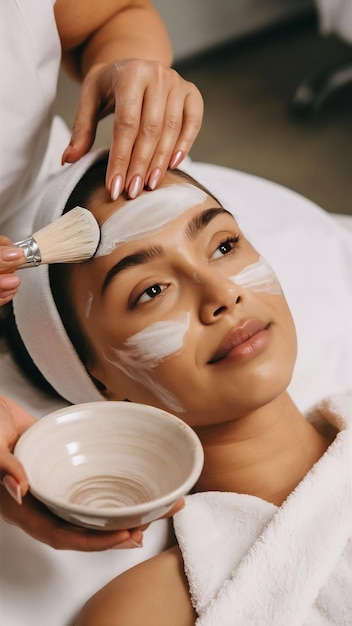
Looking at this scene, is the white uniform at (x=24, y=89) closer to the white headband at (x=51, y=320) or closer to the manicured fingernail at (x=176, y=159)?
the white headband at (x=51, y=320)

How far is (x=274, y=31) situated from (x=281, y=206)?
209cm

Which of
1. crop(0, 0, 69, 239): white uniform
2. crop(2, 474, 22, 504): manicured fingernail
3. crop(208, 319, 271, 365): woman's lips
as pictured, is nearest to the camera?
crop(2, 474, 22, 504): manicured fingernail

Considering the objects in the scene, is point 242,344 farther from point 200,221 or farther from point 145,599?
point 145,599

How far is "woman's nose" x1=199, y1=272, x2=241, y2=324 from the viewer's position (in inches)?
43.1

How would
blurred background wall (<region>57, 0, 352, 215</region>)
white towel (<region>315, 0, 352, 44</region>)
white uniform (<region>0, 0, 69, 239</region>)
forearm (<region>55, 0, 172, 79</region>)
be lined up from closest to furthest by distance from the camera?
1. white uniform (<region>0, 0, 69, 239</region>)
2. forearm (<region>55, 0, 172, 79</region>)
3. white towel (<region>315, 0, 352, 44</region>)
4. blurred background wall (<region>57, 0, 352, 215</region>)

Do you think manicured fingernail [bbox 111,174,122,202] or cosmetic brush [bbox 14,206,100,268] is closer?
cosmetic brush [bbox 14,206,100,268]

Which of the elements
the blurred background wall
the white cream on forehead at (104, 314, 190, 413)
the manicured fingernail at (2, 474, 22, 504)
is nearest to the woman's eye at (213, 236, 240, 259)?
the white cream on forehead at (104, 314, 190, 413)

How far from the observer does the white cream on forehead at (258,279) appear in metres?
1.15

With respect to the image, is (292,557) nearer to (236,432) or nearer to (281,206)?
(236,432)

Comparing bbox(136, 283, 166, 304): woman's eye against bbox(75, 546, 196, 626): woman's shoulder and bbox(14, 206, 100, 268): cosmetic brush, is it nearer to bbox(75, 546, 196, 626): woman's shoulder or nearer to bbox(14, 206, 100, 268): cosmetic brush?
bbox(14, 206, 100, 268): cosmetic brush

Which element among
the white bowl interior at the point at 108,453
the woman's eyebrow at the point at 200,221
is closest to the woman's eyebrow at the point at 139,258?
the woman's eyebrow at the point at 200,221

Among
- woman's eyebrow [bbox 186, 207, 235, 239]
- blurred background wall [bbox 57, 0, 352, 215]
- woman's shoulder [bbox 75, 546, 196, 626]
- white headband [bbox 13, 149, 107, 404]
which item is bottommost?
blurred background wall [bbox 57, 0, 352, 215]

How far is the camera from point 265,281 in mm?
1181

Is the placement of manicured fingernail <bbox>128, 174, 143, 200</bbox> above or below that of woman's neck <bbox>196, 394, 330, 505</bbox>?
above
